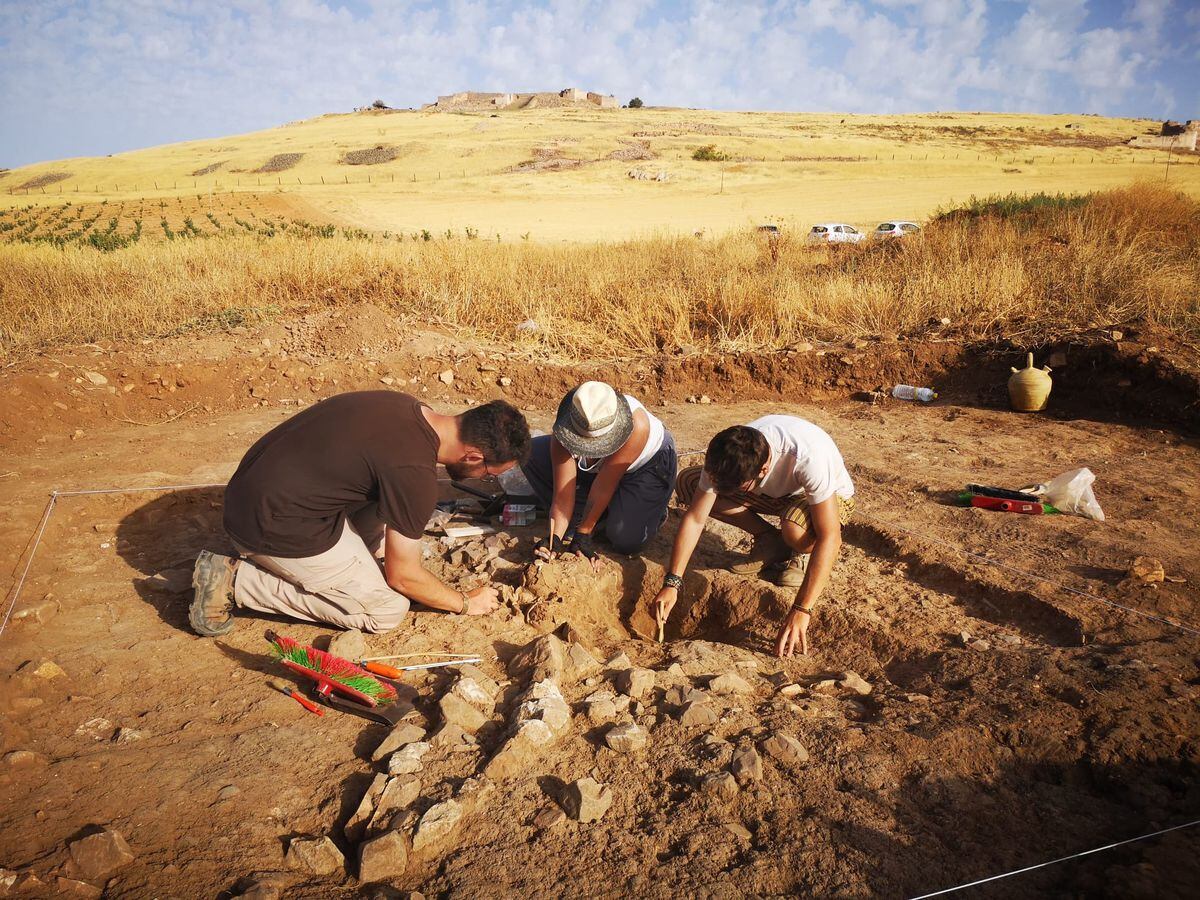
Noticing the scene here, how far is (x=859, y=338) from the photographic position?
7.55 m

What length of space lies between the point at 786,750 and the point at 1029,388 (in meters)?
5.06

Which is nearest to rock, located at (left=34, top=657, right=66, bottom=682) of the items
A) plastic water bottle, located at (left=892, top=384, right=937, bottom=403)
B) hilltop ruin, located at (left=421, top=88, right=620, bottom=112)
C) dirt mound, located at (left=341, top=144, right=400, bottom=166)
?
plastic water bottle, located at (left=892, top=384, right=937, bottom=403)

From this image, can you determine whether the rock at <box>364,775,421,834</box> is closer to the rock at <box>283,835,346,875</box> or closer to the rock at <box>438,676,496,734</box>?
the rock at <box>283,835,346,875</box>

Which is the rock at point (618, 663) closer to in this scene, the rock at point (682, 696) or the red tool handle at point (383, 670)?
the rock at point (682, 696)

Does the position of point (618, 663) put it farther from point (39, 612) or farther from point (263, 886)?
point (39, 612)

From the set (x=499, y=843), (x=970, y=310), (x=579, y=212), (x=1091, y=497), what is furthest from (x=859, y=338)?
(x=579, y=212)

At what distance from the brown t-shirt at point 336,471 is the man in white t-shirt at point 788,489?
45.1 inches

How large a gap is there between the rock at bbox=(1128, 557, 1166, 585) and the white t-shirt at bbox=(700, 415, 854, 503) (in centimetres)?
142

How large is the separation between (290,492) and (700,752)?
1.86m

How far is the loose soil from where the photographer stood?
2027 millimetres

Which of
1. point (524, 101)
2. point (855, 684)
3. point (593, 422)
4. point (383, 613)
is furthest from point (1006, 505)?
point (524, 101)

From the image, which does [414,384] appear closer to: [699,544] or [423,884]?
[699,544]

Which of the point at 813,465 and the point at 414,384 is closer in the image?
the point at 813,465

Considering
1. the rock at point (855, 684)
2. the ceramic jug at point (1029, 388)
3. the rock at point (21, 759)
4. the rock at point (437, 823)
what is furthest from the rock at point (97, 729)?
the ceramic jug at point (1029, 388)
